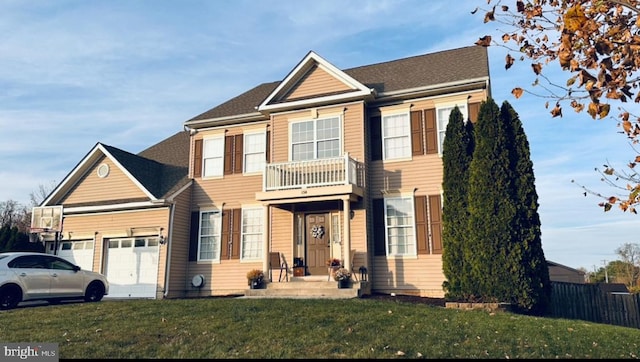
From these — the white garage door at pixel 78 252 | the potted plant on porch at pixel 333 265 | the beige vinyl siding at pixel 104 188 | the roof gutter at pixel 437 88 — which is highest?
the roof gutter at pixel 437 88

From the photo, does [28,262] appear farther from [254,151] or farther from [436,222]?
[436,222]

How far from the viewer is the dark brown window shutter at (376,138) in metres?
15.8

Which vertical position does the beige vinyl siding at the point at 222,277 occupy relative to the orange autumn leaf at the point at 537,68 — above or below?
below

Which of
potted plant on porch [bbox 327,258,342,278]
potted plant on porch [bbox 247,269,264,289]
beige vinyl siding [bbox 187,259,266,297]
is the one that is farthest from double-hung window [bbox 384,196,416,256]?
beige vinyl siding [bbox 187,259,266,297]

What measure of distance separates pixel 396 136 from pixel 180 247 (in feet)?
28.2

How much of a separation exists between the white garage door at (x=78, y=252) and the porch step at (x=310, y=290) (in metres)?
7.46

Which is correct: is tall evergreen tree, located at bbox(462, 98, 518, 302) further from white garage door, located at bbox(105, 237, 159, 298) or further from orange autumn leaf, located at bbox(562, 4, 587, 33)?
white garage door, located at bbox(105, 237, 159, 298)

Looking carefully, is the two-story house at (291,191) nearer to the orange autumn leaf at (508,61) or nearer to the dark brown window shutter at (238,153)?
the dark brown window shutter at (238,153)

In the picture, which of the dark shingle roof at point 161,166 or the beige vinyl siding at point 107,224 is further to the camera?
the dark shingle roof at point 161,166

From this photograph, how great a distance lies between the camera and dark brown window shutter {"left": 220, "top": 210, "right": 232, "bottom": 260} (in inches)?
667

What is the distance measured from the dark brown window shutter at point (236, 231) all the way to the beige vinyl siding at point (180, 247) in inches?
72.4

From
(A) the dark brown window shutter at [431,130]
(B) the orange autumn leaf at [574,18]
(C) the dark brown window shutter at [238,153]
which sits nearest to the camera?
(B) the orange autumn leaf at [574,18]

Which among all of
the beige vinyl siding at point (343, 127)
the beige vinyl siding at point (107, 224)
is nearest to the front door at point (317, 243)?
the beige vinyl siding at point (343, 127)

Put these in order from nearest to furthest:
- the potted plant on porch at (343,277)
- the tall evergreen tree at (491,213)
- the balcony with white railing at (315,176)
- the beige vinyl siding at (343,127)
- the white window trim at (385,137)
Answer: the tall evergreen tree at (491,213), the potted plant on porch at (343,277), the balcony with white railing at (315,176), the white window trim at (385,137), the beige vinyl siding at (343,127)
